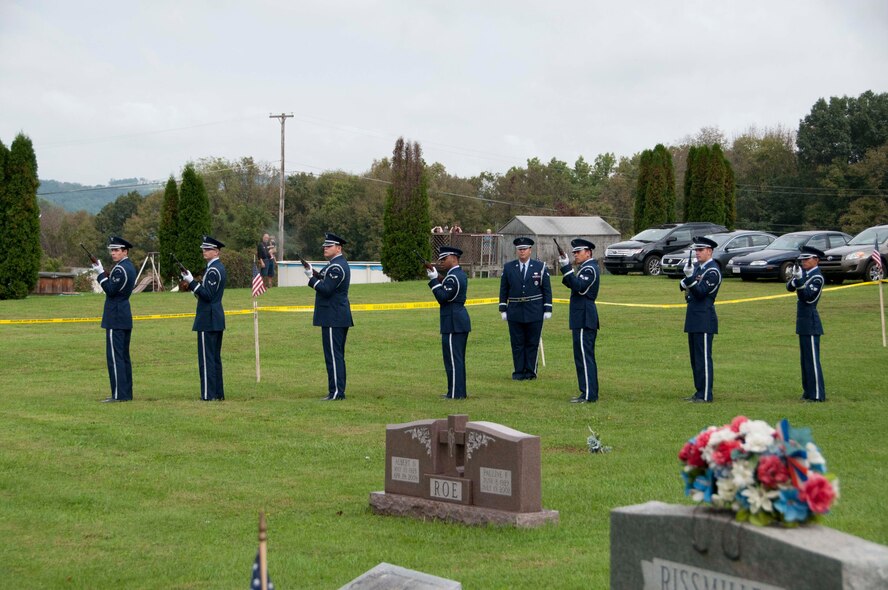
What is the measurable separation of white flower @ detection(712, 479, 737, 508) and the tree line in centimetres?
3702

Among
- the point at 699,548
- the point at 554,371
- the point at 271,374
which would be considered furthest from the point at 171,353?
the point at 699,548

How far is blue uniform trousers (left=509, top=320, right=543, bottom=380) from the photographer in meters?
18.0

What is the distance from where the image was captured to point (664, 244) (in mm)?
39375

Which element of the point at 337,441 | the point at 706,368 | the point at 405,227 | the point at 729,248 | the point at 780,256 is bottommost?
the point at 337,441

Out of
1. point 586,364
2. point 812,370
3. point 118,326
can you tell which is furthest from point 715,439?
point 118,326

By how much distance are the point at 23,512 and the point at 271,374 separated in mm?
9621

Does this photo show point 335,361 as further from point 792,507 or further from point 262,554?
point 792,507

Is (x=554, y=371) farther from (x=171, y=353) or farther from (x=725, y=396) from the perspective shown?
(x=171, y=353)

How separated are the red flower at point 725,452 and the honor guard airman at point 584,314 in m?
10.7

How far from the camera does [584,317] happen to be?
1598cm

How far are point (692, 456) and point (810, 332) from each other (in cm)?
A: 1144

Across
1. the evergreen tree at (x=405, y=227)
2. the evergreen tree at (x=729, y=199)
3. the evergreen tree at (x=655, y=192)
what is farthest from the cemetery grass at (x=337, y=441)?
the evergreen tree at (x=729, y=199)

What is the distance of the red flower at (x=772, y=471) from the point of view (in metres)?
4.43

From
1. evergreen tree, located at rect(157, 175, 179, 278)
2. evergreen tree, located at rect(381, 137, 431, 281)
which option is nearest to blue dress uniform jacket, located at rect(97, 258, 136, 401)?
evergreen tree, located at rect(157, 175, 179, 278)
